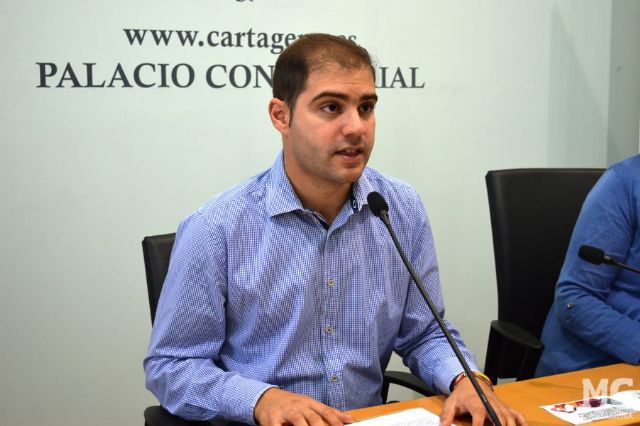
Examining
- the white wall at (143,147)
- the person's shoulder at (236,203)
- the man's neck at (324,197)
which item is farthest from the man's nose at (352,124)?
the white wall at (143,147)

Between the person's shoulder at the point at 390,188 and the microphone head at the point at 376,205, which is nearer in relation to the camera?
the microphone head at the point at 376,205

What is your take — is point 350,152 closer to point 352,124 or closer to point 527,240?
point 352,124

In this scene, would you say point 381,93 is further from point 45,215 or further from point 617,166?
point 45,215

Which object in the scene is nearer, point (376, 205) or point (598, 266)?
point (376, 205)

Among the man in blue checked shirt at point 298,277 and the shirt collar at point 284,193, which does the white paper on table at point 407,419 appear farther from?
the shirt collar at point 284,193

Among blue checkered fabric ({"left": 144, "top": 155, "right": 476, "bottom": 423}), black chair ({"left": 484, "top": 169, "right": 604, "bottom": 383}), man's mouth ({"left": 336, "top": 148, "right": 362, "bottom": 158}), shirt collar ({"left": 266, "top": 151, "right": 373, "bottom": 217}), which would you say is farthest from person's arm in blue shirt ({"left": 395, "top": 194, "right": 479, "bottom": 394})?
black chair ({"left": 484, "top": 169, "right": 604, "bottom": 383})

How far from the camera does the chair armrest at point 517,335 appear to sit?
188 centimetres

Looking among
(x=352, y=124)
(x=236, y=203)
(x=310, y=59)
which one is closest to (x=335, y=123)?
(x=352, y=124)

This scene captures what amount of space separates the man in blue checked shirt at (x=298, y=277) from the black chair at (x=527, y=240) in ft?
1.90

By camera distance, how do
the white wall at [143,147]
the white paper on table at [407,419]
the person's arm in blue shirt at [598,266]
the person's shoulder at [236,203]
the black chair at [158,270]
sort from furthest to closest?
the white wall at [143,147] → the person's arm in blue shirt at [598,266] → the black chair at [158,270] → the person's shoulder at [236,203] → the white paper on table at [407,419]

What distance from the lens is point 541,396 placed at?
4.66ft

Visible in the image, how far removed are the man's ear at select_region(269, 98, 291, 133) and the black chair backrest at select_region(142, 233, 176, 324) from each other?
390mm

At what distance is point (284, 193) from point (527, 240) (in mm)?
917

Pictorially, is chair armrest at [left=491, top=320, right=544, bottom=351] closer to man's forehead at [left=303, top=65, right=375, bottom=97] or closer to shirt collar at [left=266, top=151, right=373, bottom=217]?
Result: shirt collar at [left=266, top=151, right=373, bottom=217]
